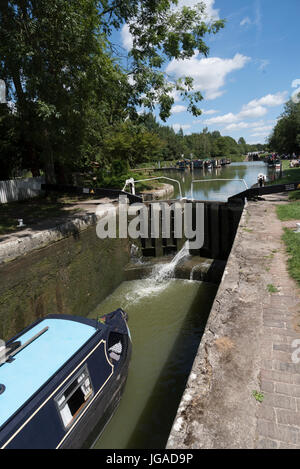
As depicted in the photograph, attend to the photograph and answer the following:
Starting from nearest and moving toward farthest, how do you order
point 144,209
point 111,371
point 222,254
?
1. point 111,371
2. point 222,254
3. point 144,209

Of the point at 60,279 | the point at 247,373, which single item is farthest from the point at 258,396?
the point at 60,279

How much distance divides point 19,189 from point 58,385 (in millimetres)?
11123

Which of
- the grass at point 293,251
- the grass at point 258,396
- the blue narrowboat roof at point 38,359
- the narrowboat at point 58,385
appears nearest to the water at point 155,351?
the narrowboat at point 58,385

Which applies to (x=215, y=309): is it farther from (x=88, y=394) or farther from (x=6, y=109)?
(x=6, y=109)

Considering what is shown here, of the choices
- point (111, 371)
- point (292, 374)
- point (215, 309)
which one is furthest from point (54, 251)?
point (292, 374)

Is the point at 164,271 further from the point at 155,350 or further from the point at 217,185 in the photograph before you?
the point at 217,185

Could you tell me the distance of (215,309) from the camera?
391cm

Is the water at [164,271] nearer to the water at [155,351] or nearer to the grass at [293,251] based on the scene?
the water at [155,351]

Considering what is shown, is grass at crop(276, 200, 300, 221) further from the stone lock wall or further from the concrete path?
the stone lock wall

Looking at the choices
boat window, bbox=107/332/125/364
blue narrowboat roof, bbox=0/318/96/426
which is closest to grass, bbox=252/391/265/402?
blue narrowboat roof, bbox=0/318/96/426

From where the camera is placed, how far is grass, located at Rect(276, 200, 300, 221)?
792cm

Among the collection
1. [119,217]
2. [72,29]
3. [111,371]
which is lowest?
[111,371]

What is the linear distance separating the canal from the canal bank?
84.7 inches

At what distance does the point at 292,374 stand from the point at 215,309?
1.31 meters
